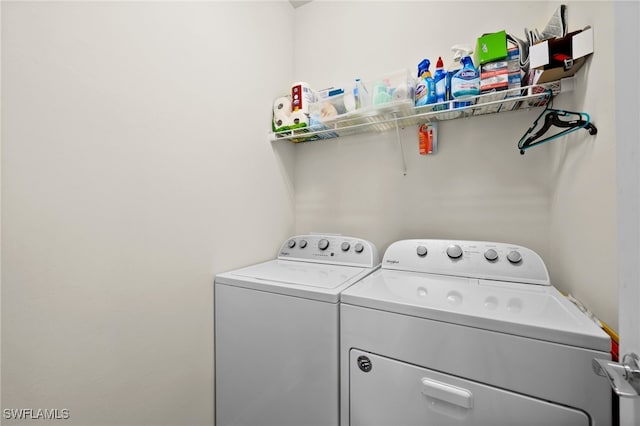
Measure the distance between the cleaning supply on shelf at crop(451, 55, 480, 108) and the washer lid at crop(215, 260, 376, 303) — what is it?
36.2 inches

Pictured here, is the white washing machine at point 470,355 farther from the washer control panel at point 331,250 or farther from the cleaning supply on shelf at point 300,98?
the cleaning supply on shelf at point 300,98

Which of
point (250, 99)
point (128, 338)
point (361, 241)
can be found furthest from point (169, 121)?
point (361, 241)

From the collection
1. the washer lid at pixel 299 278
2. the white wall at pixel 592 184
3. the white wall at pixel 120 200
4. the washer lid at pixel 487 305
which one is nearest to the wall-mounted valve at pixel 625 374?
the washer lid at pixel 487 305

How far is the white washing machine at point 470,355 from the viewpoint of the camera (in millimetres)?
685

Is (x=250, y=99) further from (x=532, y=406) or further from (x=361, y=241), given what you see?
(x=532, y=406)

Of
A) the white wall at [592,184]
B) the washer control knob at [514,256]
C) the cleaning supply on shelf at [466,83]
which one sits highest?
the cleaning supply on shelf at [466,83]

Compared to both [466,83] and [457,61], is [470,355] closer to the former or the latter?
[466,83]

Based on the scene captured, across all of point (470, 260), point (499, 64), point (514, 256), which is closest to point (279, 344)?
point (470, 260)

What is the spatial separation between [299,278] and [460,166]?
105 centimetres

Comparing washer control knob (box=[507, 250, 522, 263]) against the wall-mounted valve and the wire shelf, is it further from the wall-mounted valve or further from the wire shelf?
the wall-mounted valve

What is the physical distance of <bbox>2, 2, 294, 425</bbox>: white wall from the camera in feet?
2.51

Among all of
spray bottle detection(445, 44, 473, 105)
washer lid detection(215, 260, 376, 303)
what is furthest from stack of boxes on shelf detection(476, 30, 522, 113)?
washer lid detection(215, 260, 376, 303)

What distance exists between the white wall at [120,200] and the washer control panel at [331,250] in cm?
30

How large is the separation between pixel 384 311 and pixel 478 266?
61 cm
